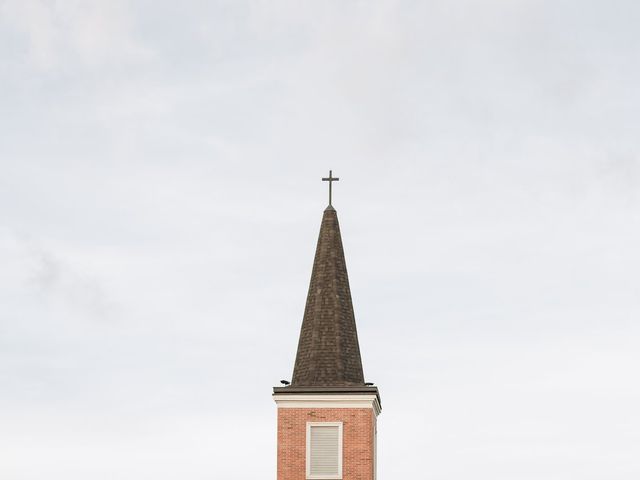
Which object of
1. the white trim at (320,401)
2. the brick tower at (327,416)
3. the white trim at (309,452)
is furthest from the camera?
the white trim at (320,401)

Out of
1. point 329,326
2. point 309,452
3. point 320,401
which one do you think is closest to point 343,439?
point 309,452

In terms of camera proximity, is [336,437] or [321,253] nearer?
[336,437]

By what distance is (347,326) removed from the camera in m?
64.7

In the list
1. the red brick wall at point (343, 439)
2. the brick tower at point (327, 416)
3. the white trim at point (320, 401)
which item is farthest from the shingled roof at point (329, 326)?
the red brick wall at point (343, 439)

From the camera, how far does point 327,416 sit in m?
62.1

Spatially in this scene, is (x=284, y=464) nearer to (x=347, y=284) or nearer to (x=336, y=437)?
(x=336, y=437)

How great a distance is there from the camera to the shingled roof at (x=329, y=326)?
63062mm

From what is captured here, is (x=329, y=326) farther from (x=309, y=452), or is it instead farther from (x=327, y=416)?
(x=309, y=452)

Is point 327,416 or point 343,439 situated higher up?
point 327,416

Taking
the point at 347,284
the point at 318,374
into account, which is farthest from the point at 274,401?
the point at 347,284

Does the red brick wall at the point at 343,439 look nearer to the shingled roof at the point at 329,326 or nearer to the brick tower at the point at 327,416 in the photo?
the brick tower at the point at 327,416

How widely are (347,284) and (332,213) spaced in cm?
326

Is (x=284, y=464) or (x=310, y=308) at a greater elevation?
(x=310, y=308)

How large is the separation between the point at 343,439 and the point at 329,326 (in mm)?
5040
